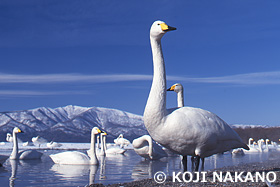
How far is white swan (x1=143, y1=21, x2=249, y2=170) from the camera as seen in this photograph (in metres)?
6.98

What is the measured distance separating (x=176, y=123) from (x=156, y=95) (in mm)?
748

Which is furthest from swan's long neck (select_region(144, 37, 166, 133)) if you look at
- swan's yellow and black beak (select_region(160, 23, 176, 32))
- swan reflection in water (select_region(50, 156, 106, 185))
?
swan reflection in water (select_region(50, 156, 106, 185))

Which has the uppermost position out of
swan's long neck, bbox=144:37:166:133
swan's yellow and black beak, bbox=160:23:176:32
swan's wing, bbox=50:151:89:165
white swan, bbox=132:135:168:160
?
swan's yellow and black beak, bbox=160:23:176:32

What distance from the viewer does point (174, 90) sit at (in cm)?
1302

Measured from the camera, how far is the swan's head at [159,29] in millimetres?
7277

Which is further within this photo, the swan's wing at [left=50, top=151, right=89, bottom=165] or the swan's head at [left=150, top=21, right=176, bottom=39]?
the swan's wing at [left=50, top=151, right=89, bottom=165]

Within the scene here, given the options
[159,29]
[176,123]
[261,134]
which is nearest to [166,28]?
[159,29]

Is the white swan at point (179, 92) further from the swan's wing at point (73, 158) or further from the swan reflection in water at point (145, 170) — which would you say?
the swan's wing at point (73, 158)

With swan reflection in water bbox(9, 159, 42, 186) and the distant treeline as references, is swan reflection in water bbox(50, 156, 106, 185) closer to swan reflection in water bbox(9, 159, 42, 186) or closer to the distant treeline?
swan reflection in water bbox(9, 159, 42, 186)

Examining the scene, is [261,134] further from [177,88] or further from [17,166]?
[17,166]

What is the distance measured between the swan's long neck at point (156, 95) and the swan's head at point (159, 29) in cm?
12

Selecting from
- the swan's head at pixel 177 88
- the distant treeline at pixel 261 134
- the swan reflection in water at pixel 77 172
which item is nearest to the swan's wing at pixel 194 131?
the swan reflection in water at pixel 77 172

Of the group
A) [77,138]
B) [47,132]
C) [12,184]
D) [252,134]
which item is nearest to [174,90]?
[12,184]

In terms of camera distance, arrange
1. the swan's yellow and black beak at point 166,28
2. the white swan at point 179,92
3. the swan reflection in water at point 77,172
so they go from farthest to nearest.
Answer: the white swan at point 179,92 < the swan reflection in water at point 77,172 < the swan's yellow and black beak at point 166,28
